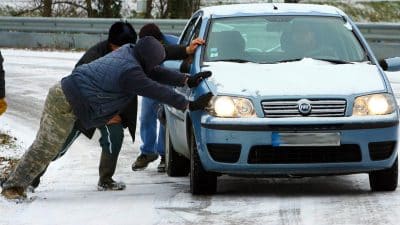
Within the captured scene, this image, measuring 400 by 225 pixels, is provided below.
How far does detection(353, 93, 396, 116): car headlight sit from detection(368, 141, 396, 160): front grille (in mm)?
Result: 227

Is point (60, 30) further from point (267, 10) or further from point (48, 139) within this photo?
point (48, 139)

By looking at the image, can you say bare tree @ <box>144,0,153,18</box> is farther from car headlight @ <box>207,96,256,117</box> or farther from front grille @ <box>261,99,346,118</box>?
front grille @ <box>261,99,346,118</box>

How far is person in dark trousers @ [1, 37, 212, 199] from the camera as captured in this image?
7777 millimetres

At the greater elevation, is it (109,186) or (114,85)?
(114,85)

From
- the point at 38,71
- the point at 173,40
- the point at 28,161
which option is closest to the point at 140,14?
the point at 38,71

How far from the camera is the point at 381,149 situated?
764cm

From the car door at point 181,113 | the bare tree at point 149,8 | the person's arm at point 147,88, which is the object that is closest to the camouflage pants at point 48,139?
the person's arm at point 147,88

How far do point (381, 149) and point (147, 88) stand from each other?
70.5 inches

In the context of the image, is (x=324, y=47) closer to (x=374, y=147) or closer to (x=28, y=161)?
(x=374, y=147)

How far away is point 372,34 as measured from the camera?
20281mm

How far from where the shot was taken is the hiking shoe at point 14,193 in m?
7.88

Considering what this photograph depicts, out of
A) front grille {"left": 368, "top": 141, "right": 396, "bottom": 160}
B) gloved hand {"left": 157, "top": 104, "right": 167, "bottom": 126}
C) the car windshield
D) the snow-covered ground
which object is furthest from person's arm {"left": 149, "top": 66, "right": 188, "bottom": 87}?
front grille {"left": 368, "top": 141, "right": 396, "bottom": 160}

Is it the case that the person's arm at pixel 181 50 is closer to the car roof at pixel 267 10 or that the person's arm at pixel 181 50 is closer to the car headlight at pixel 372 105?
the car roof at pixel 267 10

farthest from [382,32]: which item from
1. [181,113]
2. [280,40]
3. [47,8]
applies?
[47,8]
